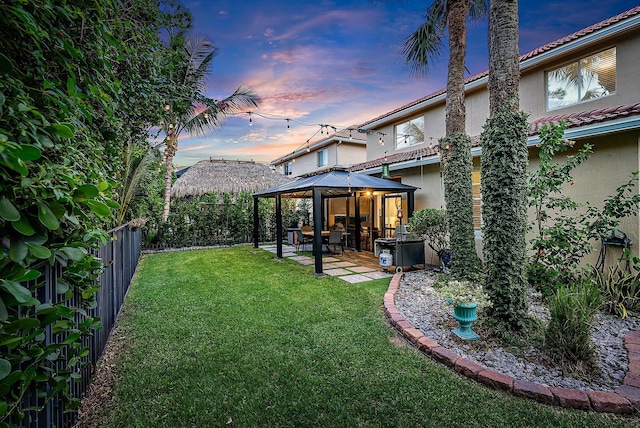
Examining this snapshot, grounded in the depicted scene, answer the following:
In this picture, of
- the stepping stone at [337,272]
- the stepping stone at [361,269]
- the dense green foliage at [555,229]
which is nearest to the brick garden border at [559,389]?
the dense green foliage at [555,229]

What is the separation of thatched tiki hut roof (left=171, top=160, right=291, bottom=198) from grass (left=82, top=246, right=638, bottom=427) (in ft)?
40.6

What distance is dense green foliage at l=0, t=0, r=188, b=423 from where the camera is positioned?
112 centimetres

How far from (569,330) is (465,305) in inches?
41.6

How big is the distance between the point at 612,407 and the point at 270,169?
20205mm

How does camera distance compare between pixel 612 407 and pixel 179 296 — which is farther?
pixel 179 296

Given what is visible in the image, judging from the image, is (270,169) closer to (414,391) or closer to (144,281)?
(144,281)

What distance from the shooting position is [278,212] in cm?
1118

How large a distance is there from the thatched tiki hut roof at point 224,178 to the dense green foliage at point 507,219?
15.1 metres

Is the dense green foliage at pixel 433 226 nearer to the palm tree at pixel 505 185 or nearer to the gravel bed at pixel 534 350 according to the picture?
the gravel bed at pixel 534 350

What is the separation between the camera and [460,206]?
671 centimetres

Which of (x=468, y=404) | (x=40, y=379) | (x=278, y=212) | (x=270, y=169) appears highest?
(x=270, y=169)

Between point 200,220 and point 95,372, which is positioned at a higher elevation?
point 200,220

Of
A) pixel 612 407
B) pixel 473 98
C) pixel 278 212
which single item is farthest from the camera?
pixel 278 212

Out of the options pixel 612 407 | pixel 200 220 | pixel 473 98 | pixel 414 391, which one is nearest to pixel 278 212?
pixel 200 220
